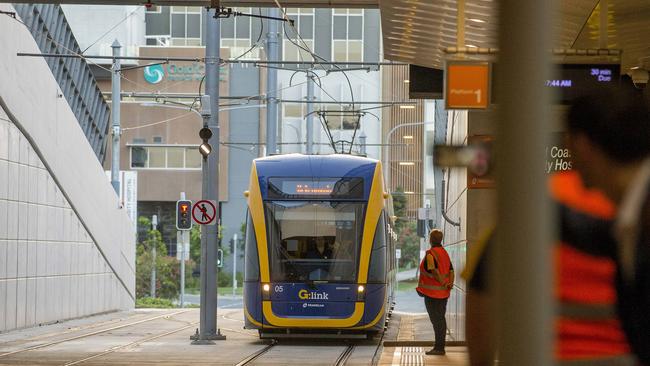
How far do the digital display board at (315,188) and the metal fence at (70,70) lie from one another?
7.21 meters

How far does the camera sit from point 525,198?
292 cm

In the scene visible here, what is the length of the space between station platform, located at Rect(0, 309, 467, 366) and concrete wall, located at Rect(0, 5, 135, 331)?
3.11 feet

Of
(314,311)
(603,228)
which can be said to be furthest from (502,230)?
(314,311)

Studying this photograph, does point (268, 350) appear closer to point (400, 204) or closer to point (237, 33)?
point (400, 204)

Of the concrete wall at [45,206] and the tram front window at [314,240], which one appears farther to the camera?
the concrete wall at [45,206]

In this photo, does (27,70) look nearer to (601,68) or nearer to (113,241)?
(113,241)

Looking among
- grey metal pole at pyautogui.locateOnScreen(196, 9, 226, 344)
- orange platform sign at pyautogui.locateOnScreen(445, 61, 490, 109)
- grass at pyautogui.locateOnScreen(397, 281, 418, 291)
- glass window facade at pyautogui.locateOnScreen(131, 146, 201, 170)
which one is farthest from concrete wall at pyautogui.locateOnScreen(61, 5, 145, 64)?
orange platform sign at pyautogui.locateOnScreen(445, 61, 490, 109)

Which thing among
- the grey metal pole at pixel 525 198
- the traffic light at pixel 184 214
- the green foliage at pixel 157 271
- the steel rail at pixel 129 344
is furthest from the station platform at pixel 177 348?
the green foliage at pixel 157 271

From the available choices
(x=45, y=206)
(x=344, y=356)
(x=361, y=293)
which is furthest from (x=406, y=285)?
(x=344, y=356)

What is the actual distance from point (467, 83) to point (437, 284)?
618 centimetres

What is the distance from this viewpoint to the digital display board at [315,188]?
21.3 meters

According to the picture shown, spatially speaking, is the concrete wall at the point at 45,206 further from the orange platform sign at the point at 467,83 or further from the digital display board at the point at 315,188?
the orange platform sign at the point at 467,83

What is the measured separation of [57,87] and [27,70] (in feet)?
7.87

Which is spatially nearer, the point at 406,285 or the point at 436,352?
the point at 436,352
